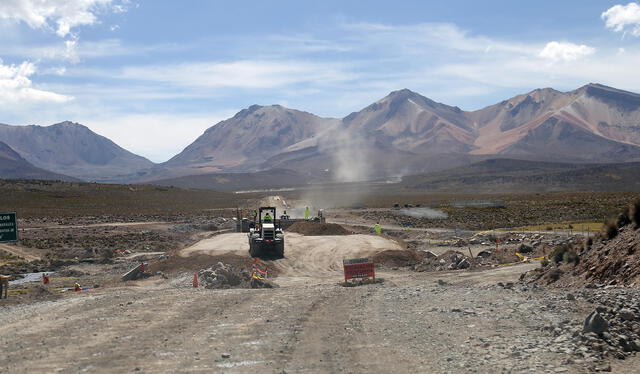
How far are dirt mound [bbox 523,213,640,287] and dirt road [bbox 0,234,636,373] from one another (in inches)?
63.6

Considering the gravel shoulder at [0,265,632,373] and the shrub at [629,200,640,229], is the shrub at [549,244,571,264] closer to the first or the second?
the shrub at [629,200,640,229]

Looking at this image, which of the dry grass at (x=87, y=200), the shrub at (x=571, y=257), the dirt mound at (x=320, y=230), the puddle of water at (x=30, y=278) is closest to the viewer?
the shrub at (x=571, y=257)

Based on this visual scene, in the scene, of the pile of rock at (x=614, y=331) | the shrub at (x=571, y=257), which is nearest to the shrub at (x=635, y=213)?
the shrub at (x=571, y=257)

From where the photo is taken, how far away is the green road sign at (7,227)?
76.9 feet

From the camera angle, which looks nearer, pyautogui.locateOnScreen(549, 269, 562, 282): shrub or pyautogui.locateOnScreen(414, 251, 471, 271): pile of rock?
pyautogui.locateOnScreen(549, 269, 562, 282): shrub

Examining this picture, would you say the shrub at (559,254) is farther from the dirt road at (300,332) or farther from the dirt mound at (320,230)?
the dirt mound at (320,230)

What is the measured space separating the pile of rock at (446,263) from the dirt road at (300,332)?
868cm

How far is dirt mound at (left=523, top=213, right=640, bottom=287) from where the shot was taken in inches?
685

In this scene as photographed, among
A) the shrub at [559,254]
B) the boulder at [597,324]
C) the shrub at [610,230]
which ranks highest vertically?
the shrub at [610,230]

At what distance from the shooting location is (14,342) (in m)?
13.8

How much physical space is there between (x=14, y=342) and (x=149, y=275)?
57.6ft

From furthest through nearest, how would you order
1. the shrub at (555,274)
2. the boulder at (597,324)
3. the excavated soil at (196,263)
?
1. the excavated soil at (196,263)
2. the shrub at (555,274)
3. the boulder at (597,324)

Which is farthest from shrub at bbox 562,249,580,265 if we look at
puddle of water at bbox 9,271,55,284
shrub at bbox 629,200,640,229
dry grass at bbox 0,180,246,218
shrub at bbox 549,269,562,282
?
dry grass at bbox 0,180,246,218

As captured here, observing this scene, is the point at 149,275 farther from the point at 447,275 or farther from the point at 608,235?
the point at 608,235
